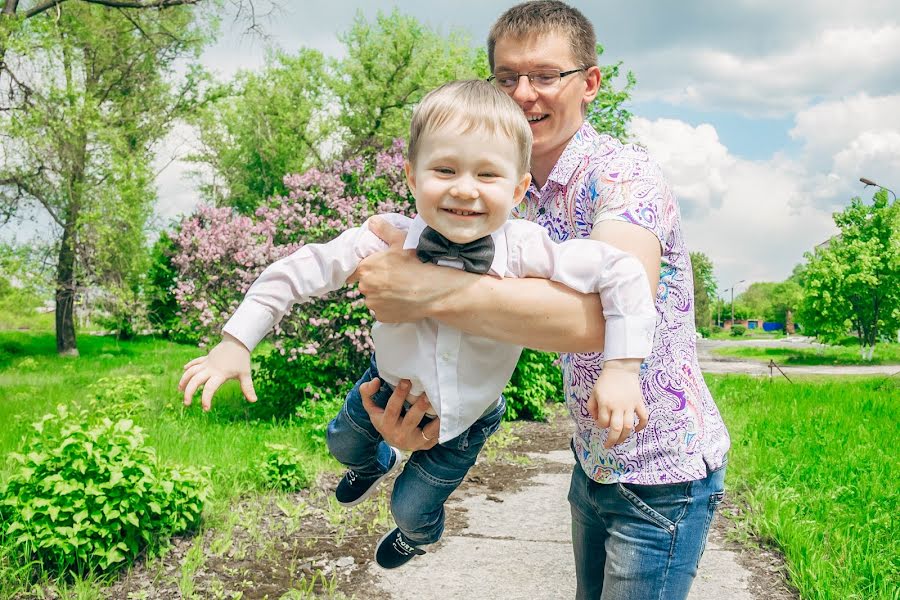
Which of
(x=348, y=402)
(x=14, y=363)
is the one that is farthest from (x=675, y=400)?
(x=14, y=363)

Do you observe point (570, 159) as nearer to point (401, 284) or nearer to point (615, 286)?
point (615, 286)

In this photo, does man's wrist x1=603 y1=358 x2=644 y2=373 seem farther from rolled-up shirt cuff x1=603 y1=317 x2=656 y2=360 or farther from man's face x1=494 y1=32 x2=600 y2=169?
man's face x1=494 y1=32 x2=600 y2=169

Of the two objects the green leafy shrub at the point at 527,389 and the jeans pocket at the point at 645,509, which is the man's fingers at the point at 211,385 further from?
the green leafy shrub at the point at 527,389

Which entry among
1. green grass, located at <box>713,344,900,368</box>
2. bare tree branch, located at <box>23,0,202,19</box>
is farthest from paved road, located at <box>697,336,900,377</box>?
bare tree branch, located at <box>23,0,202,19</box>

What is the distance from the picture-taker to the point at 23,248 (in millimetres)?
17781

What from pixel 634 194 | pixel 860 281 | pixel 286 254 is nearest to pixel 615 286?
pixel 634 194

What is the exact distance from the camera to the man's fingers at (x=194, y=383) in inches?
70.6

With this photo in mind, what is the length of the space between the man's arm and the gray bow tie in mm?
32

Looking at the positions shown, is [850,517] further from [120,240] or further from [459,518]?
[120,240]

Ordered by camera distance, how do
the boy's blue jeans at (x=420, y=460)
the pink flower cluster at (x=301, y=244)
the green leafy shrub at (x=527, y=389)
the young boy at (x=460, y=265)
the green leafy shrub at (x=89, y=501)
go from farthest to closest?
the green leafy shrub at (x=527, y=389)
the pink flower cluster at (x=301, y=244)
the green leafy shrub at (x=89, y=501)
the boy's blue jeans at (x=420, y=460)
the young boy at (x=460, y=265)

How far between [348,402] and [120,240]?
1681cm

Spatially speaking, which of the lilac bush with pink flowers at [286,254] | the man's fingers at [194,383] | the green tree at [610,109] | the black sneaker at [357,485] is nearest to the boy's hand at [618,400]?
the man's fingers at [194,383]

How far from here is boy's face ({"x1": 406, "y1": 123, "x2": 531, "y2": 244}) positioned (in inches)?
73.7

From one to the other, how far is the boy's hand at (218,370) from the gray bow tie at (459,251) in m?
0.52
